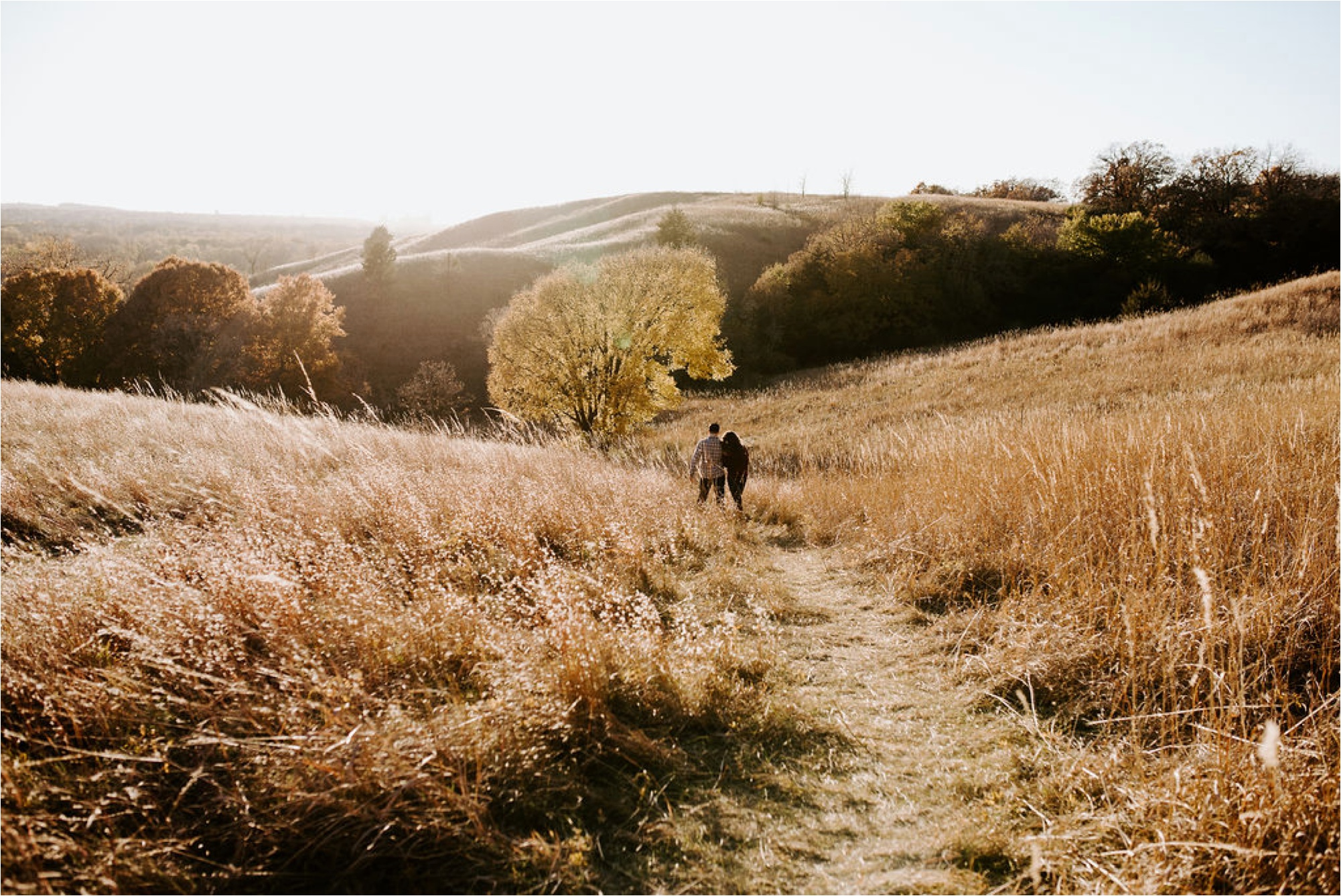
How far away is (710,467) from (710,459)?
0.16 m

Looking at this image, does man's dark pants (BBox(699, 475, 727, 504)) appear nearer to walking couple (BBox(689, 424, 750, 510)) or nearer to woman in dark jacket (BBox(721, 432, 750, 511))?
walking couple (BBox(689, 424, 750, 510))

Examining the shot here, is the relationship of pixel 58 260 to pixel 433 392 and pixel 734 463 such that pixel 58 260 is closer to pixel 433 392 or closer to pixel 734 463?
pixel 433 392

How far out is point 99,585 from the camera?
3.18m

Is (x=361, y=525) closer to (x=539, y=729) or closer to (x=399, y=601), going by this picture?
(x=399, y=601)

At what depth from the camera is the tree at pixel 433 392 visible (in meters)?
36.1

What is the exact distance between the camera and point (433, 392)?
37781mm

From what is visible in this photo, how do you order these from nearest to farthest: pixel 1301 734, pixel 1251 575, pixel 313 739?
pixel 313 739 < pixel 1301 734 < pixel 1251 575

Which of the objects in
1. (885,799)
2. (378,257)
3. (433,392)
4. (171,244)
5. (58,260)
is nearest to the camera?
(885,799)

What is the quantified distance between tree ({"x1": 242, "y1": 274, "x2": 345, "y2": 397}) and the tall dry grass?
37.4 meters

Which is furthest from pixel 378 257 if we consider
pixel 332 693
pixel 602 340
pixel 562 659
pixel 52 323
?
pixel 332 693

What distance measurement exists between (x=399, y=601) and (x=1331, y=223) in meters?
78.0

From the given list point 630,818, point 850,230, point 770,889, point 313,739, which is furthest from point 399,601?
point 850,230

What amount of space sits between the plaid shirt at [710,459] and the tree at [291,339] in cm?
3425

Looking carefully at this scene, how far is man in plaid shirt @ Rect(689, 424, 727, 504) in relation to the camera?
10789mm
